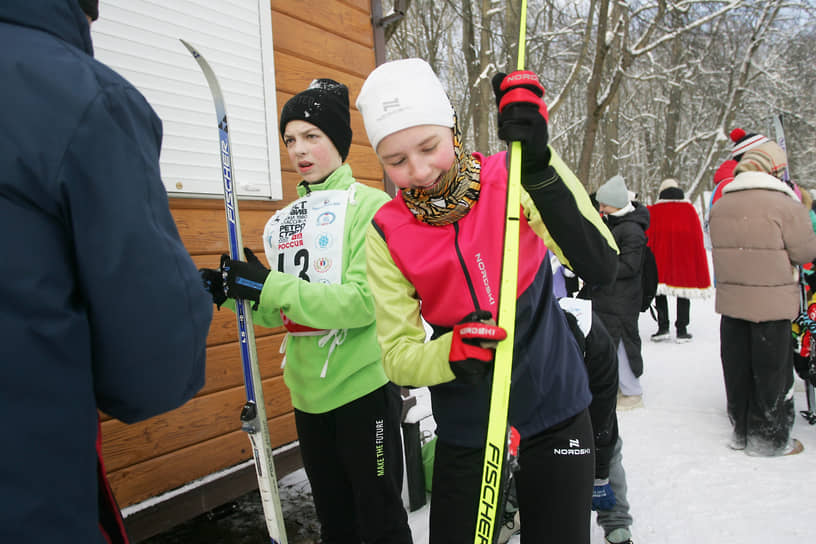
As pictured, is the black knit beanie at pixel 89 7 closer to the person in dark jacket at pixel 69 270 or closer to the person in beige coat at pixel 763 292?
the person in dark jacket at pixel 69 270

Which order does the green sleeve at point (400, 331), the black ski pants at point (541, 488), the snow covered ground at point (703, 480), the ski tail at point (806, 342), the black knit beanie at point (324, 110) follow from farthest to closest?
1. the ski tail at point (806, 342)
2. the snow covered ground at point (703, 480)
3. the black knit beanie at point (324, 110)
4. the black ski pants at point (541, 488)
5. the green sleeve at point (400, 331)

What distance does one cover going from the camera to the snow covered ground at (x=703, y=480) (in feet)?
8.73

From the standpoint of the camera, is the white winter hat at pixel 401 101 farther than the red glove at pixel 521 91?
Yes

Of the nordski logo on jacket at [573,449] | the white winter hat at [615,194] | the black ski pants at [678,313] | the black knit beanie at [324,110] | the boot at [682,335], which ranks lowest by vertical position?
the boot at [682,335]

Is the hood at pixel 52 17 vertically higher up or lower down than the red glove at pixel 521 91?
higher up

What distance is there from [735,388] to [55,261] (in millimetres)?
4289

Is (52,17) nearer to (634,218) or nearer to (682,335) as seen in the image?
(634,218)

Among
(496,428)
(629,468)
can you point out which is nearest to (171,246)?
(496,428)

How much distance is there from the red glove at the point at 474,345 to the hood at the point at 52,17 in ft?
3.11

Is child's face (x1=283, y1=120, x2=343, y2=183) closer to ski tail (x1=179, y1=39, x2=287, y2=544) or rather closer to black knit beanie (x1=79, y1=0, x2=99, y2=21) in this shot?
ski tail (x1=179, y1=39, x2=287, y2=544)

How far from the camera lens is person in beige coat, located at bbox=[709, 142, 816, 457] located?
3455mm

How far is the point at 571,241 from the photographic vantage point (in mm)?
1338

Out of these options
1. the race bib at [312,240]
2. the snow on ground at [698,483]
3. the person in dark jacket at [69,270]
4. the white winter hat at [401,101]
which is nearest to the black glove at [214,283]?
the race bib at [312,240]

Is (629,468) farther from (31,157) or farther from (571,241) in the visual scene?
(31,157)
